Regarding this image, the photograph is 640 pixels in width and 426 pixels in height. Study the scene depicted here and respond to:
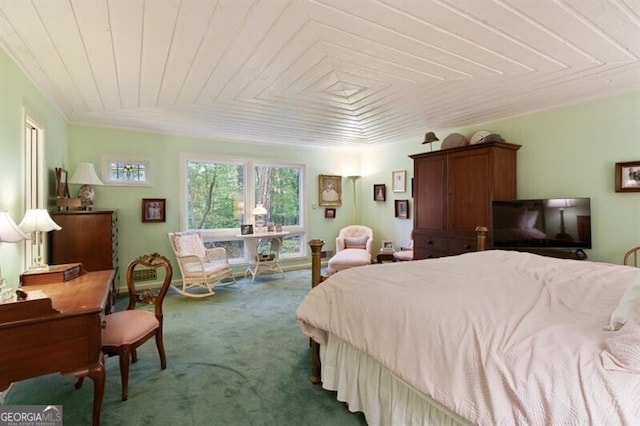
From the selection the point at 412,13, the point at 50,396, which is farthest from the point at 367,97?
the point at 50,396

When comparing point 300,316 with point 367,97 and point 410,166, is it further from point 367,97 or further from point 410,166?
point 410,166

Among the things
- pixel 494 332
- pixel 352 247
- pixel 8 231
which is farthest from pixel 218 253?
pixel 494 332

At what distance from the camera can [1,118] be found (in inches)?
85.6

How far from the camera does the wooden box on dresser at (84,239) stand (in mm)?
3502

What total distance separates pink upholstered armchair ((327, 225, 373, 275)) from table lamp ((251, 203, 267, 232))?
1.39 m

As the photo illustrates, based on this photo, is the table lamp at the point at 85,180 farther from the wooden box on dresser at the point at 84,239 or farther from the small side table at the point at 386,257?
the small side table at the point at 386,257

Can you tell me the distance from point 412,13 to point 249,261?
15.0 feet

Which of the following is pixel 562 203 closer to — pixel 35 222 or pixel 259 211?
pixel 259 211

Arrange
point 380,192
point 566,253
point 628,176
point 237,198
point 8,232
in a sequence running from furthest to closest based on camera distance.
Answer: point 380,192 → point 237,198 → point 566,253 → point 628,176 → point 8,232

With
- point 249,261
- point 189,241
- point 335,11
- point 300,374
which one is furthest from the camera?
point 249,261

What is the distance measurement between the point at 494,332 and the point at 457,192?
3255 mm

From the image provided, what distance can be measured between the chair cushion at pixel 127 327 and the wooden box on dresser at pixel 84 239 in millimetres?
1586

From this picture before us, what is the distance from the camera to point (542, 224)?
356cm

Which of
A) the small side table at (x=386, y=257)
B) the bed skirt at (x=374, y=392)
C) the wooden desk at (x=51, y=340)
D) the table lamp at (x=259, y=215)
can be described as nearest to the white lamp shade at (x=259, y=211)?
the table lamp at (x=259, y=215)
